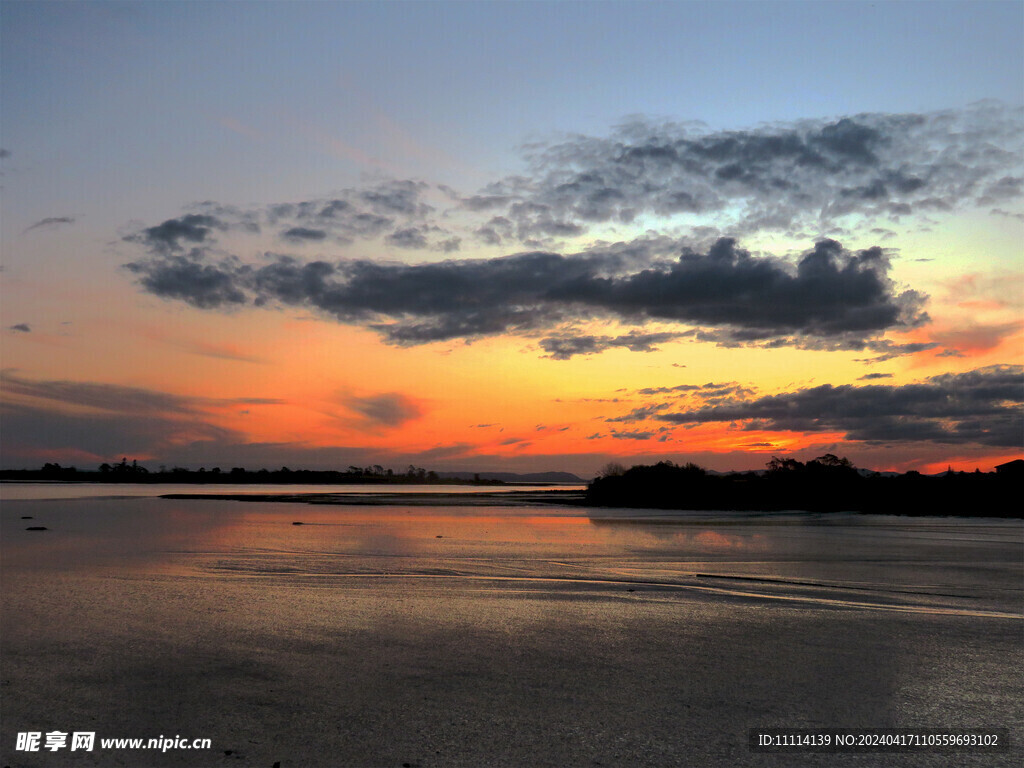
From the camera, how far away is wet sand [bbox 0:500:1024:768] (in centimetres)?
655

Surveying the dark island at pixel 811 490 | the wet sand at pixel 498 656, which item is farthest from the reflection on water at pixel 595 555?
the dark island at pixel 811 490

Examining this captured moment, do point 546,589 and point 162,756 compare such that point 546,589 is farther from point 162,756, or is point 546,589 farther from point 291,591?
point 162,756

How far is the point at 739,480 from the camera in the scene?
70.1 meters

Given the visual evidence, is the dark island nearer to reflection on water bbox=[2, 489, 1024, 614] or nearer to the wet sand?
reflection on water bbox=[2, 489, 1024, 614]

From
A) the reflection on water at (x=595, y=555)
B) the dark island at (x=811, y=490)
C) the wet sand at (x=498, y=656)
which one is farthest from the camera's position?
the dark island at (x=811, y=490)

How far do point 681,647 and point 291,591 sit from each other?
25.5ft

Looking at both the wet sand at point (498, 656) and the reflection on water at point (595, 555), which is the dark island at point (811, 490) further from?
the wet sand at point (498, 656)

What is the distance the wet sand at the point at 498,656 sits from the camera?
6.55 m

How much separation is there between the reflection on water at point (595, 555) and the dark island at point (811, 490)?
20.2m

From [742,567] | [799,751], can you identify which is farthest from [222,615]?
[742,567]

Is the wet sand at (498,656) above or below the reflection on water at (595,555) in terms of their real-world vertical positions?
above

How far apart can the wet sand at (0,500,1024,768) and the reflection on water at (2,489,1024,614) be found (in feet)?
0.54

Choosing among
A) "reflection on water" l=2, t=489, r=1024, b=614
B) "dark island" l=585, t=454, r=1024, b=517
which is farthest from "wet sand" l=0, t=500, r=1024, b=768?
"dark island" l=585, t=454, r=1024, b=517

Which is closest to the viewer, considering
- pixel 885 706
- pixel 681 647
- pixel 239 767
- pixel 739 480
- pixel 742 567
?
pixel 239 767
